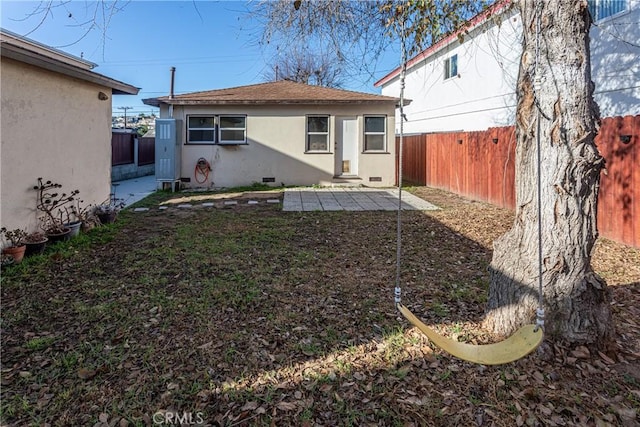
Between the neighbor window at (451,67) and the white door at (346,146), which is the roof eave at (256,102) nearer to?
the white door at (346,146)

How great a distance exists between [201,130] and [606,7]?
10409mm

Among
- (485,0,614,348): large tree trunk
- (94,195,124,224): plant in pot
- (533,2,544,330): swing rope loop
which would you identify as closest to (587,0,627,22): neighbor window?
(485,0,614,348): large tree trunk

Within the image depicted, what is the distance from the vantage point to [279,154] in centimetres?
1220

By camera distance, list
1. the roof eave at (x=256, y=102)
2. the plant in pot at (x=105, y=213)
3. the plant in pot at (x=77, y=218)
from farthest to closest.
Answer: the roof eave at (x=256, y=102) < the plant in pot at (x=105, y=213) < the plant in pot at (x=77, y=218)

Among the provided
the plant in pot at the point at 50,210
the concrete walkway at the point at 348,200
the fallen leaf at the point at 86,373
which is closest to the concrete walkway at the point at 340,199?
the concrete walkway at the point at 348,200

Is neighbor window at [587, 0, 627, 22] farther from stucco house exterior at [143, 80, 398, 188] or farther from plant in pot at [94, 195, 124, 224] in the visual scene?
plant in pot at [94, 195, 124, 224]

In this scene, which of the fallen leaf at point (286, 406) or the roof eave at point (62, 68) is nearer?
the fallen leaf at point (286, 406)

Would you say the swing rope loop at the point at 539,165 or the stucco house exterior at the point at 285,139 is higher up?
the stucco house exterior at the point at 285,139

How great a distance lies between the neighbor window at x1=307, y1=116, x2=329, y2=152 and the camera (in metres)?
12.2

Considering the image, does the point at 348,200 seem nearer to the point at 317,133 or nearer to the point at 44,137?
the point at 317,133

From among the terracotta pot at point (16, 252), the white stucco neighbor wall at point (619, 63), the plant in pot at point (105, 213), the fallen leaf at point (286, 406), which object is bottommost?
the fallen leaf at point (286, 406)

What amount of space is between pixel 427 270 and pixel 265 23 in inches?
118

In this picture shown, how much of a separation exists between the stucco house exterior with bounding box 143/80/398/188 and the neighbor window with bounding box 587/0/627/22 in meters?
5.28

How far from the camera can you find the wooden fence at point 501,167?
16.6 ft
